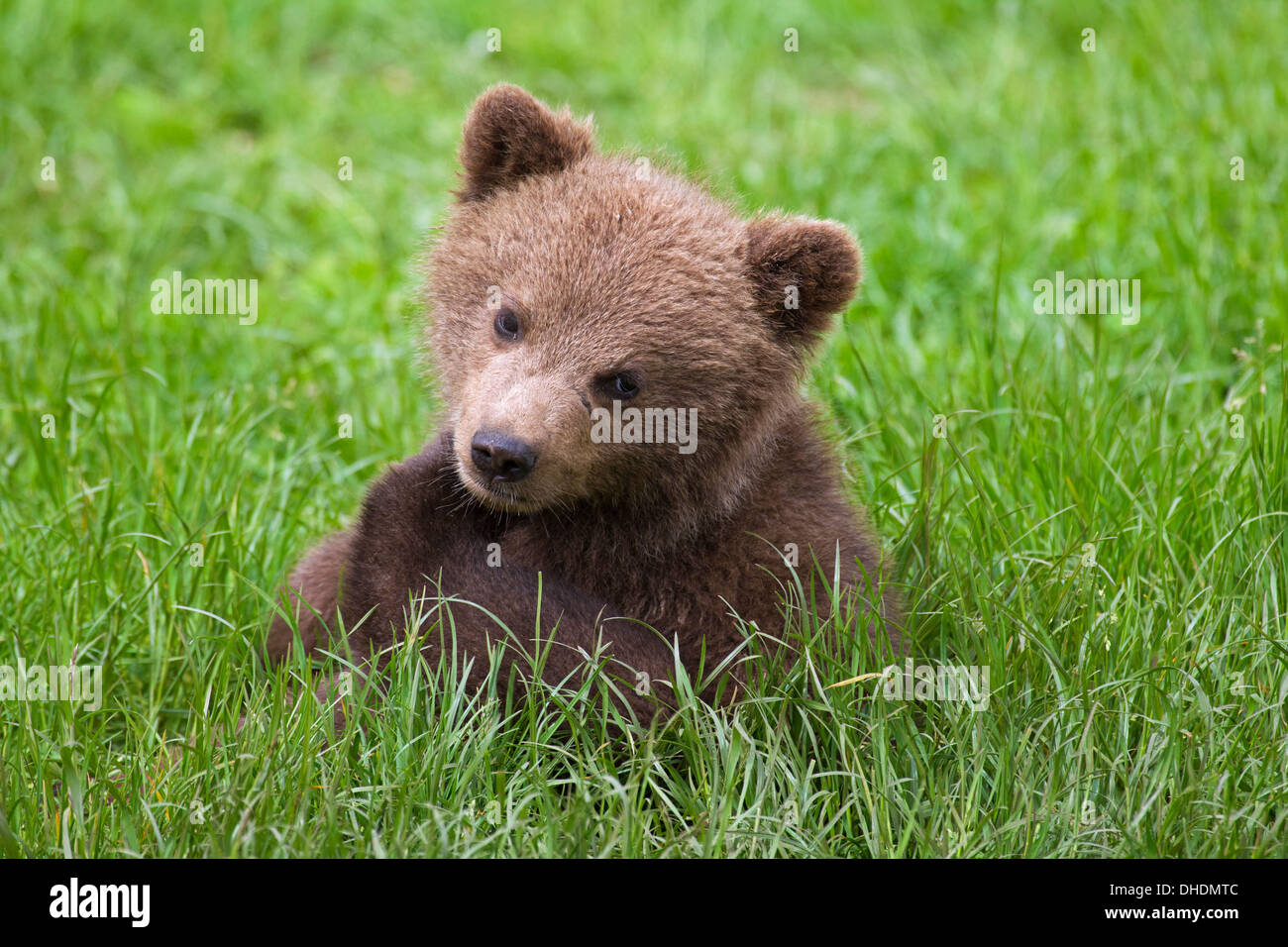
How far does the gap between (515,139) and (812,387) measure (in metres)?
1.72

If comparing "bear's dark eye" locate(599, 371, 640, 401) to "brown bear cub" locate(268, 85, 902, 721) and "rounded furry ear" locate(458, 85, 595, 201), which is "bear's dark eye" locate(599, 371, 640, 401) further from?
"rounded furry ear" locate(458, 85, 595, 201)

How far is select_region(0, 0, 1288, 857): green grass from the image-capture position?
143 inches

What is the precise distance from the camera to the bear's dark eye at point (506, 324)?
4.07m

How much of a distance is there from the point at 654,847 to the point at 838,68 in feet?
21.5

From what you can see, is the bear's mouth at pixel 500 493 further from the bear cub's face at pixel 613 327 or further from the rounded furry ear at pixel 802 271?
Result: the rounded furry ear at pixel 802 271

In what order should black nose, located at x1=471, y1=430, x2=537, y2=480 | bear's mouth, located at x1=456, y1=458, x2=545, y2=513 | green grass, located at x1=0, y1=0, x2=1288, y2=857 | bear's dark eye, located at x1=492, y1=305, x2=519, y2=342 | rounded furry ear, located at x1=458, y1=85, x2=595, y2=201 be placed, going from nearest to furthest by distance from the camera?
1. green grass, located at x1=0, y1=0, x2=1288, y2=857
2. black nose, located at x1=471, y1=430, x2=537, y2=480
3. bear's mouth, located at x1=456, y1=458, x2=545, y2=513
4. bear's dark eye, located at x1=492, y1=305, x2=519, y2=342
5. rounded furry ear, located at x1=458, y1=85, x2=595, y2=201

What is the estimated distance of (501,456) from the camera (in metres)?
3.77

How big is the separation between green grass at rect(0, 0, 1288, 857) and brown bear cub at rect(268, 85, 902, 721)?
22cm

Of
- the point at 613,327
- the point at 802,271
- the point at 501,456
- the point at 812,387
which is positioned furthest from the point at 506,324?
the point at 812,387

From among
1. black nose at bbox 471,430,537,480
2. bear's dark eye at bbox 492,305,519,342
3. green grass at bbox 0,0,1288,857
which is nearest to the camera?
green grass at bbox 0,0,1288,857

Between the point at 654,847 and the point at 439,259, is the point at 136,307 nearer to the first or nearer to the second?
the point at 439,259

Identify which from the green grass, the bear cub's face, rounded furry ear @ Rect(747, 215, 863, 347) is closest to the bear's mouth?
the bear cub's face

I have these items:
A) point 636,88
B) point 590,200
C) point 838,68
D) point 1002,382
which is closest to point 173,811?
point 590,200
